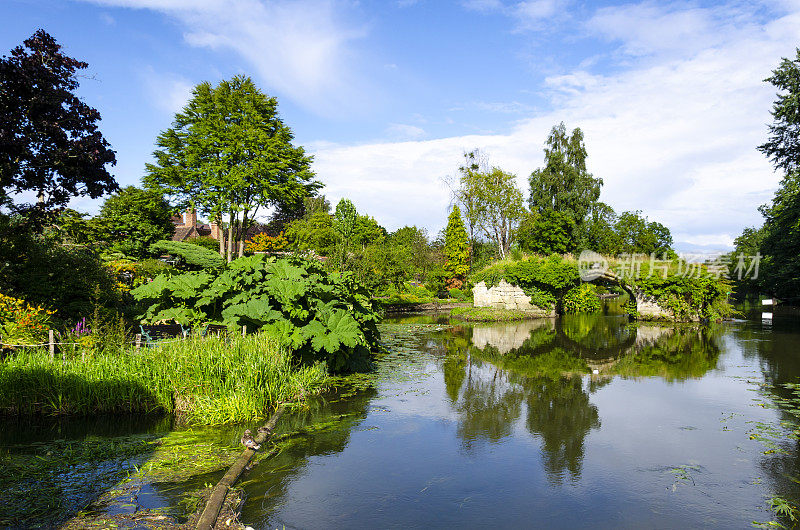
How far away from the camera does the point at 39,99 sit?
10445mm

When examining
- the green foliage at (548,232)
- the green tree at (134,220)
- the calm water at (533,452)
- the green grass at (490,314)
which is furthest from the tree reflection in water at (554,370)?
the green tree at (134,220)

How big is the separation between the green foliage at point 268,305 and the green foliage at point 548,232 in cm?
2767

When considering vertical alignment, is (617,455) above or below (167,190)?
below

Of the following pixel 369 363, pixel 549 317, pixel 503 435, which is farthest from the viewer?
pixel 549 317

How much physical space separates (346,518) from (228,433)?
2649 millimetres

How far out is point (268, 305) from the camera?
8812mm

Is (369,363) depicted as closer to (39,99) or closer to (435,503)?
(435,503)

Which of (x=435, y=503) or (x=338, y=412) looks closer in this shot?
(x=435, y=503)

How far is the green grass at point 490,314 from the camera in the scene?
22844 millimetres

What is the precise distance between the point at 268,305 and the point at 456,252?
87.2 ft

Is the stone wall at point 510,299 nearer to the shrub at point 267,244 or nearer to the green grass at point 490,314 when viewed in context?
the green grass at point 490,314

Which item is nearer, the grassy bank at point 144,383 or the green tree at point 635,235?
the grassy bank at point 144,383

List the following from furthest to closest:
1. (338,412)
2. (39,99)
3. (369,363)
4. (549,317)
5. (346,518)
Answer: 1. (549,317)
2. (369,363)
3. (39,99)
4. (338,412)
5. (346,518)

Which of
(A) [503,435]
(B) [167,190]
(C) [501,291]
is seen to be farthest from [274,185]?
(A) [503,435]
